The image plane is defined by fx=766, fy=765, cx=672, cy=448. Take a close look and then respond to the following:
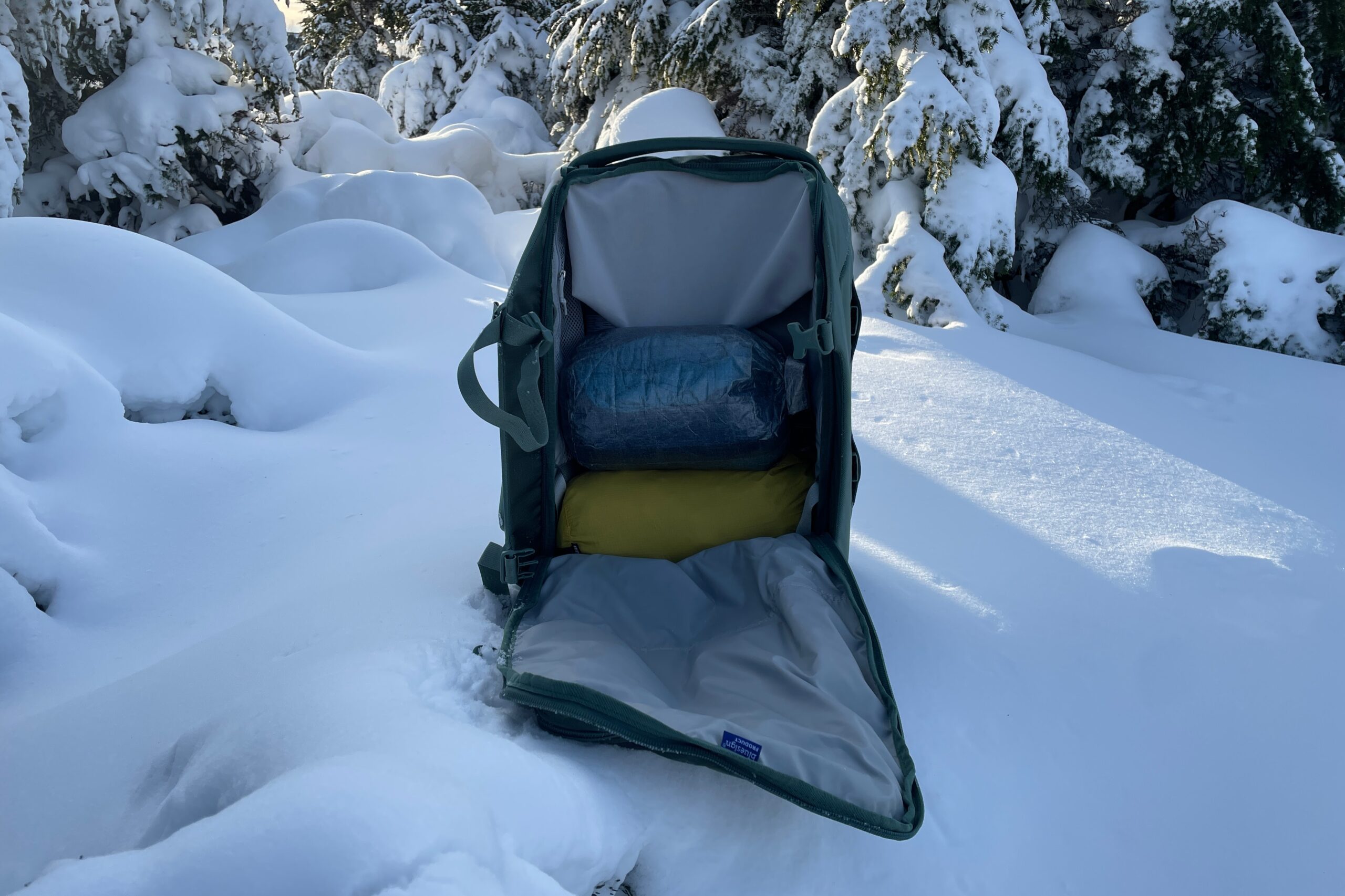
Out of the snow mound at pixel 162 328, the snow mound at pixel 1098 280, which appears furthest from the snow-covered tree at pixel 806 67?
the snow mound at pixel 162 328

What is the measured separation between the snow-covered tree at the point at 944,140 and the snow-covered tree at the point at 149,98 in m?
5.24

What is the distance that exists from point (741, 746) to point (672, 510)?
0.67 m

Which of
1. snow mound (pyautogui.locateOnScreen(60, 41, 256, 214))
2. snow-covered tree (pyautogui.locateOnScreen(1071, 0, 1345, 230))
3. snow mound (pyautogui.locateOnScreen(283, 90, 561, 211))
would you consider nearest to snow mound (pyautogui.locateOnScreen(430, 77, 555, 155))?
snow mound (pyautogui.locateOnScreen(283, 90, 561, 211))

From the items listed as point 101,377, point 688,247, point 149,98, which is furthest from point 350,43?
point 688,247

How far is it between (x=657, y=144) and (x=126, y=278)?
6.44 ft

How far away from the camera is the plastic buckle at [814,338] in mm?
1557

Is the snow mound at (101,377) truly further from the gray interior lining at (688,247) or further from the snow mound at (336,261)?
the snow mound at (336,261)

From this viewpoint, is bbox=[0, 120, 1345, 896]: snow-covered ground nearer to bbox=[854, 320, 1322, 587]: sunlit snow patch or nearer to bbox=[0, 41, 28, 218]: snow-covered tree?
bbox=[854, 320, 1322, 587]: sunlit snow patch

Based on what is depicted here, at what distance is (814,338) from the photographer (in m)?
Result: 1.56

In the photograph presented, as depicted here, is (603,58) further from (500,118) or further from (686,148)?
(686,148)

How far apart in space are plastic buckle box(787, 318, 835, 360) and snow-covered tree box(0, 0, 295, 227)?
6.64 metres

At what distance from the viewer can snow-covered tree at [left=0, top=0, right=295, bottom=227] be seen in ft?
19.4

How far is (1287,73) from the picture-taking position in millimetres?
4688

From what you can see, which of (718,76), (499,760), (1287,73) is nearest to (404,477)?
(499,760)
